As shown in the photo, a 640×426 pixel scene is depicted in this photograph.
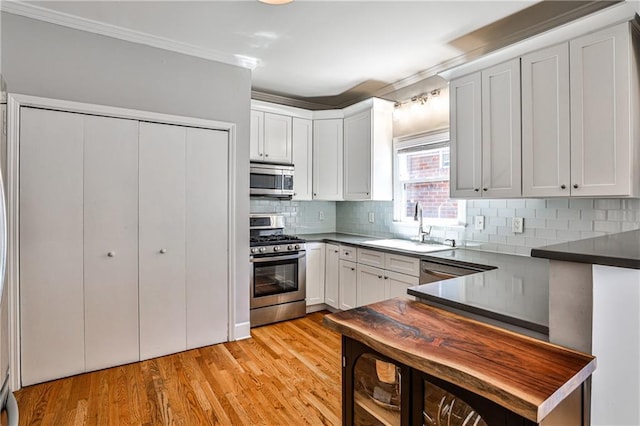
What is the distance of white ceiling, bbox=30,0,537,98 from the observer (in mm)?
2354

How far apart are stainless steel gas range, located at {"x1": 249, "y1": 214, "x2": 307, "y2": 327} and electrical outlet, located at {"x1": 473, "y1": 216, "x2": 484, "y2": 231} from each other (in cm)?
181

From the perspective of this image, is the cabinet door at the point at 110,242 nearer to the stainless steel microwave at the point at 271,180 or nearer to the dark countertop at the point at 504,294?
the stainless steel microwave at the point at 271,180

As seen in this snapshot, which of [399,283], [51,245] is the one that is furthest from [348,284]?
[51,245]

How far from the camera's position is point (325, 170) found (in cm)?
431

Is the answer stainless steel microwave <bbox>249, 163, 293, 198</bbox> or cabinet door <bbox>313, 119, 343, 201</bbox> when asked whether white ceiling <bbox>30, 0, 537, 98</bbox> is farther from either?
stainless steel microwave <bbox>249, 163, 293, 198</bbox>

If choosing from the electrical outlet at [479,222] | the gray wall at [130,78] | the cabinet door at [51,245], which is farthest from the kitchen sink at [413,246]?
the cabinet door at [51,245]

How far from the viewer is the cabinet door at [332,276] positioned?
388 cm

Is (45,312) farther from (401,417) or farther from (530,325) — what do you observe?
(530,325)

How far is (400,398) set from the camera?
115 cm

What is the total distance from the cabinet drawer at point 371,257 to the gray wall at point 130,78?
1.18 m

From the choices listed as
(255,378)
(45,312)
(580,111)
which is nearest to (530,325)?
(580,111)

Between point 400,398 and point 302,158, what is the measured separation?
341 cm

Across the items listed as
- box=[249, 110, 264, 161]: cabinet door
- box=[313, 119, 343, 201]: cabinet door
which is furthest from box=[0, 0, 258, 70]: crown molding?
box=[313, 119, 343, 201]: cabinet door

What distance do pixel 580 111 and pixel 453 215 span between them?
143cm
